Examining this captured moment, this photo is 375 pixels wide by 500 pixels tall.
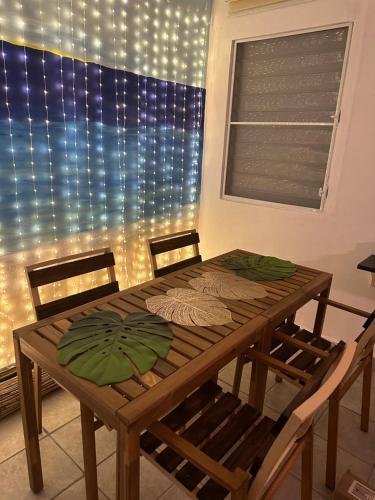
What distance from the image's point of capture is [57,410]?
190 centimetres

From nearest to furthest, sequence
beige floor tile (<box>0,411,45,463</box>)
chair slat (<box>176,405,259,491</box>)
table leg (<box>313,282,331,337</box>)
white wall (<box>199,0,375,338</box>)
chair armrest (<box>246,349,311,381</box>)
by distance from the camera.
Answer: chair slat (<box>176,405,259,491</box>), chair armrest (<box>246,349,311,381</box>), beige floor tile (<box>0,411,45,463</box>), table leg (<box>313,282,331,337</box>), white wall (<box>199,0,375,338</box>)

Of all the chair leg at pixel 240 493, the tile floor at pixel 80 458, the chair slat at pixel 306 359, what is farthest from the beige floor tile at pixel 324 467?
the chair leg at pixel 240 493

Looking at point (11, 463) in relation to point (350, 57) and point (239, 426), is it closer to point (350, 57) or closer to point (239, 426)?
point (239, 426)

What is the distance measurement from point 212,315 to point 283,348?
0.57m

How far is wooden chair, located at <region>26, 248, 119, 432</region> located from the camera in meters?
1.54

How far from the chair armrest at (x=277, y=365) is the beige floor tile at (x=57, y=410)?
939 millimetres

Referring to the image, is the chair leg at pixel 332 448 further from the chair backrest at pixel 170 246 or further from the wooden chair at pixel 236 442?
the chair backrest at pixel 170 246

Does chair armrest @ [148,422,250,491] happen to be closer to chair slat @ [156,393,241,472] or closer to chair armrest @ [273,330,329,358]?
chair slat @ [156,393,241,472]

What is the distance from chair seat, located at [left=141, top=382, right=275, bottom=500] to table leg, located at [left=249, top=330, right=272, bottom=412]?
16 cm

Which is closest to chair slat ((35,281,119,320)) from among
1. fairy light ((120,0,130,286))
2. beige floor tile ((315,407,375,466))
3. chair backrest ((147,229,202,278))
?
chair backrest ((147,229,202,278))

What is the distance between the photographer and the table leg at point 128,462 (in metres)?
0.91

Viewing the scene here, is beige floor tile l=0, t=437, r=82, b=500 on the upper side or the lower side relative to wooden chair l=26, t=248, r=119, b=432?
lower

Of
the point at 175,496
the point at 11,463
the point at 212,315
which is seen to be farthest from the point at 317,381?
the point at 11,463

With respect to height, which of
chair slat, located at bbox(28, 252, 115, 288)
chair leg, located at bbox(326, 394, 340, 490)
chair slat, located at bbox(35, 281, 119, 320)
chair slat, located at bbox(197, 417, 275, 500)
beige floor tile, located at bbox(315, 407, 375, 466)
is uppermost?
chair slat, located at bbox(28, 252, 115, 288)
